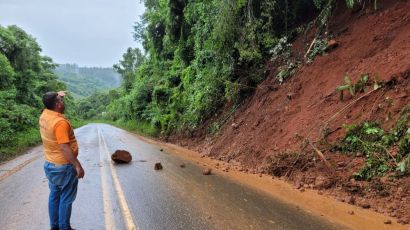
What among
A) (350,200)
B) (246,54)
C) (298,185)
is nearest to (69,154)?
(350,200)

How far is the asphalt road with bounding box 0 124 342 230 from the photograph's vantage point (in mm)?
5629

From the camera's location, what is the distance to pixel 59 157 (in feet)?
16.5

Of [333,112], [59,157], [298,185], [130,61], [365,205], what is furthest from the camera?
[130,61]

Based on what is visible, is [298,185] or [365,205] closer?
[365,205]

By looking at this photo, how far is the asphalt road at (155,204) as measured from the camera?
563 centimetres

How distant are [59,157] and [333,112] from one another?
6624 mm

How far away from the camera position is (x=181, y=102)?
2125cm

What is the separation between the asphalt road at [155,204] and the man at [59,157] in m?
0.63

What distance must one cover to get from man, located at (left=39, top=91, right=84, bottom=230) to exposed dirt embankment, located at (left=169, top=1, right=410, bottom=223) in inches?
181

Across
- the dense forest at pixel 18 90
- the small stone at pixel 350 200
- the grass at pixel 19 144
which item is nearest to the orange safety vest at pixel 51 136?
the small stone at pixel 350 200

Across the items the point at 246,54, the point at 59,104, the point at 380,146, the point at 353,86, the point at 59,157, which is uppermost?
the point at 246,54

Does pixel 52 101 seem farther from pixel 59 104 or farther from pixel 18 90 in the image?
pixel 18 90

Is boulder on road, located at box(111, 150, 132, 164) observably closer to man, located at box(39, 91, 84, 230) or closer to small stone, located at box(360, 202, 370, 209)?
man, located at box(39, 91, 84, 230)

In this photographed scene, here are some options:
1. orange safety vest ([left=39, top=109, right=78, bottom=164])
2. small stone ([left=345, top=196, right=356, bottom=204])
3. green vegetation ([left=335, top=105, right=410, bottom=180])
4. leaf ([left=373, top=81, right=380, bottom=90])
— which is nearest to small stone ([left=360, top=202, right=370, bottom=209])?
small stone ([left=345, top=196, right=356, bottom=204])
